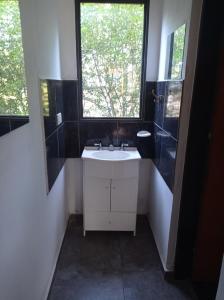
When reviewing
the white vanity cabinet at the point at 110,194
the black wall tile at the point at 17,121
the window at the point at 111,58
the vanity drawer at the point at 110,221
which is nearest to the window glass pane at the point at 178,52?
the window at the point at 111,58

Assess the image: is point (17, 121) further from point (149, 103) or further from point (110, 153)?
point (149, 103)

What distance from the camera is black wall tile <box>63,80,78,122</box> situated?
2.23 m

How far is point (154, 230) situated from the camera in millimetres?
2285

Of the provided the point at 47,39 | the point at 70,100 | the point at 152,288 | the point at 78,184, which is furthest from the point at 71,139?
the point at 152,288

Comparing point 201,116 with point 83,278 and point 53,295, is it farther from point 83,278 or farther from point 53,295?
point 53,295

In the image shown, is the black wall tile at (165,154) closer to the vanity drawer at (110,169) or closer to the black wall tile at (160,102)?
the black wall tile at (160,102)

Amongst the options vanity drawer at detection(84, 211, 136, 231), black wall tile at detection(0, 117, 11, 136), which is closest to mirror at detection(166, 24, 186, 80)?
black wall tile at detection(0, 117, 11, 136)

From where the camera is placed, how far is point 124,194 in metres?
2.18

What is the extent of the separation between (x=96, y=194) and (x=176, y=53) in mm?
1410

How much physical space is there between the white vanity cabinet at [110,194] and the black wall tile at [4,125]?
1168 millimetres

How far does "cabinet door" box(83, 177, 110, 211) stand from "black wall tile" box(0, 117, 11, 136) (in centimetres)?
→ 126

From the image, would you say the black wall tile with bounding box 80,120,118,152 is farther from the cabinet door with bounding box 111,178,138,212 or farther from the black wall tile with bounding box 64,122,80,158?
the cabinet door with bounding box 111,178,138,212

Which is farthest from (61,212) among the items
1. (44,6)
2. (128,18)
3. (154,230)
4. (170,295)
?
(128,18)

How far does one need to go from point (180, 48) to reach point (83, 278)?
1924mm
